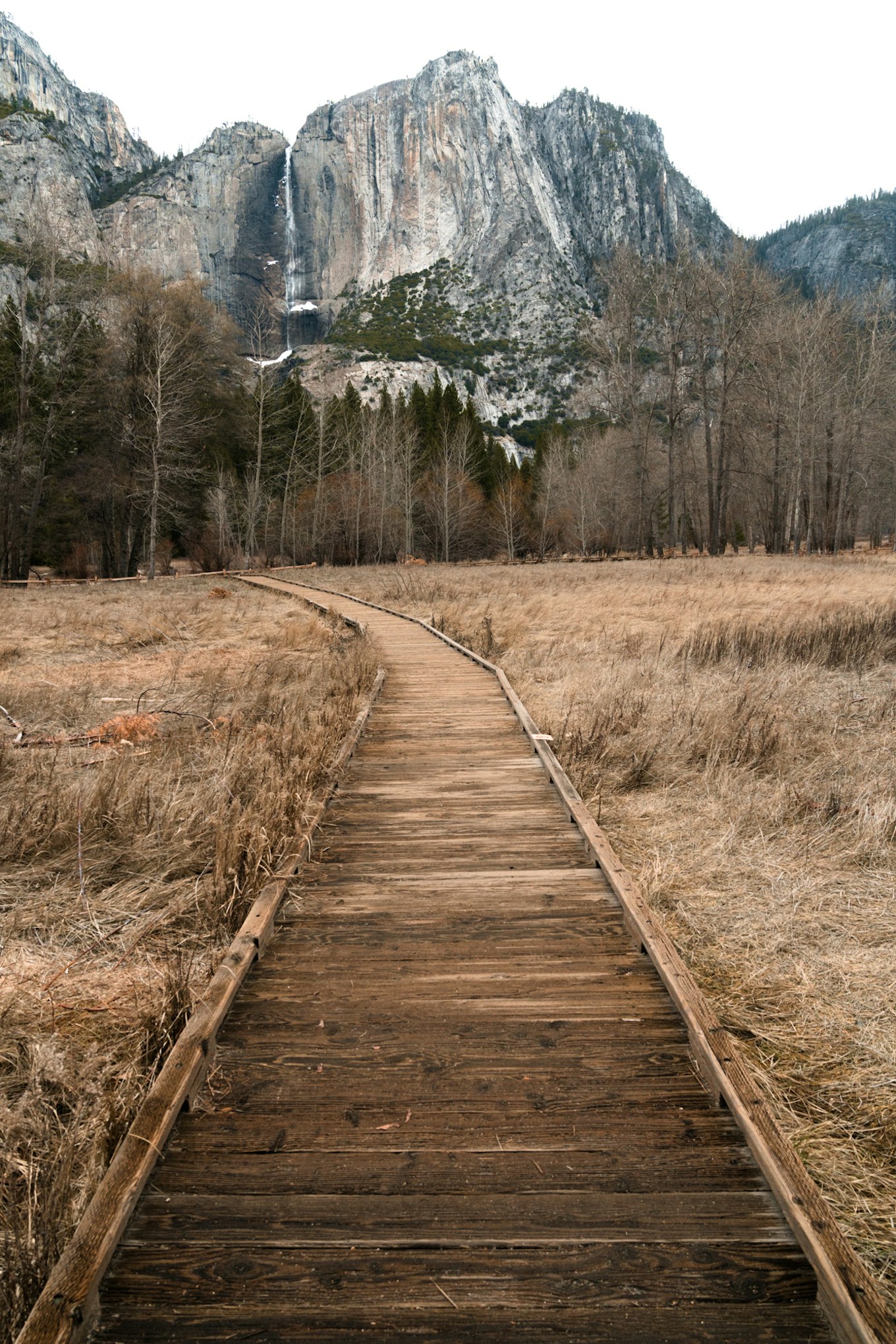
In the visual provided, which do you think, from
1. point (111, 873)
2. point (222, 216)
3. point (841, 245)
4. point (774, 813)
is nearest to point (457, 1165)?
point (111, 873)

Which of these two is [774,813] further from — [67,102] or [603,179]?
[67,102]

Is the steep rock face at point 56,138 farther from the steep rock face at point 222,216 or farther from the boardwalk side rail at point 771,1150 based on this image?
the boardwalk side rail at point 771,1150

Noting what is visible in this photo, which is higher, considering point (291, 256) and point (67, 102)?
point (67, 102)

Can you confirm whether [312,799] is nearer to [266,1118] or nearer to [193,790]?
[193,790]

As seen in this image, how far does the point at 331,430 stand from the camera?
49.6m

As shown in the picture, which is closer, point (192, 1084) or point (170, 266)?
point (192, 1084)

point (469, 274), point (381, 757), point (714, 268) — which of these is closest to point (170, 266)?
point (469, 274)

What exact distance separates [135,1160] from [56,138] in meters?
130

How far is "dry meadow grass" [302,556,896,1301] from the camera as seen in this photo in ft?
8.20

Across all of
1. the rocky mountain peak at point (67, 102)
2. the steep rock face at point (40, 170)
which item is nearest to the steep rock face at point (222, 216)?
the rocky mountain peak at point (67, 102)

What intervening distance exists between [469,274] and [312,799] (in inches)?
4935

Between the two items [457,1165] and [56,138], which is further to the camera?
[56,138]

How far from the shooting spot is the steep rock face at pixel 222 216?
372ft

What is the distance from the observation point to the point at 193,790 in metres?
5.34
